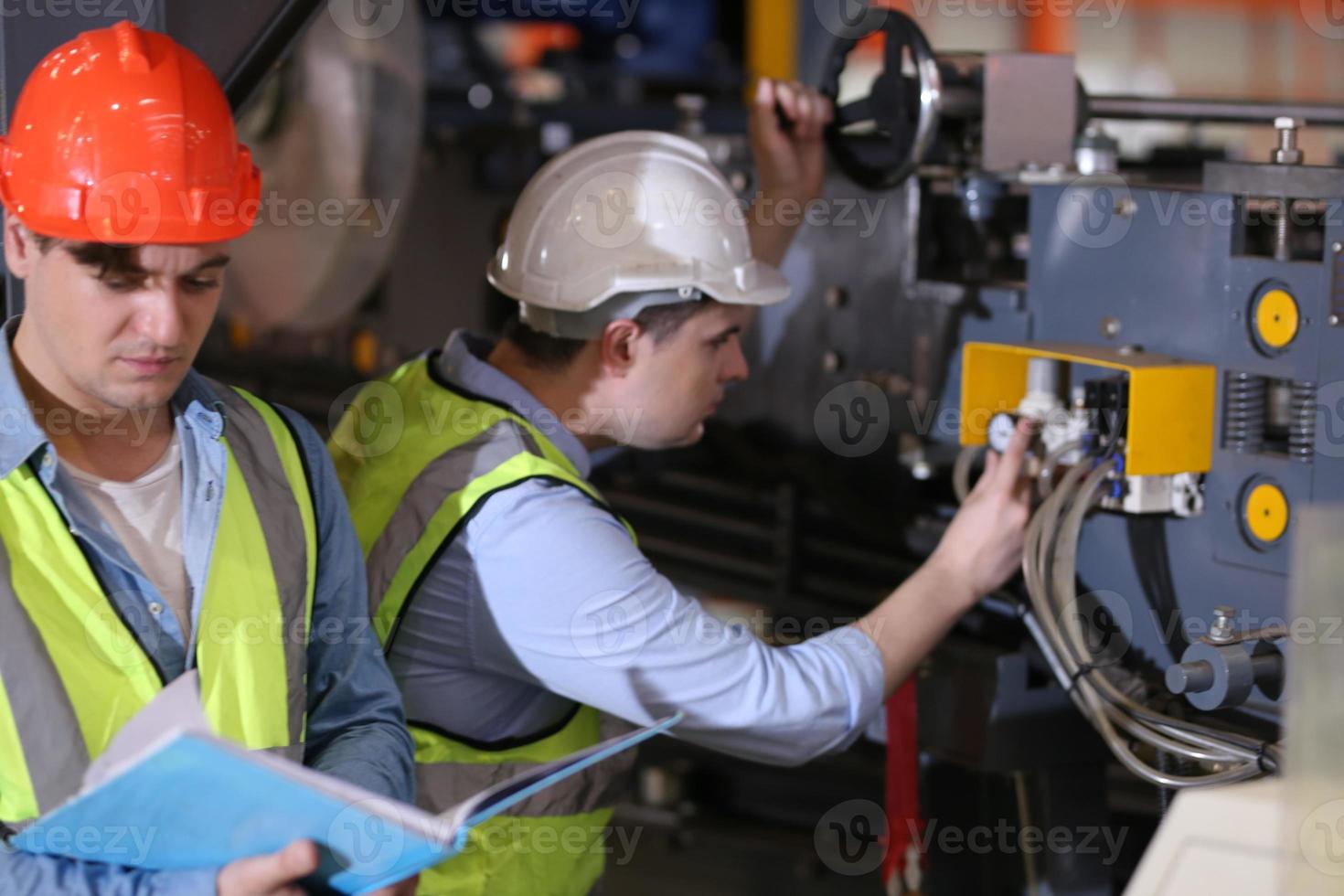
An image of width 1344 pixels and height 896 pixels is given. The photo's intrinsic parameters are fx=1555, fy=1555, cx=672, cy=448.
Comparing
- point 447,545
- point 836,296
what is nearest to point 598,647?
point 447,545

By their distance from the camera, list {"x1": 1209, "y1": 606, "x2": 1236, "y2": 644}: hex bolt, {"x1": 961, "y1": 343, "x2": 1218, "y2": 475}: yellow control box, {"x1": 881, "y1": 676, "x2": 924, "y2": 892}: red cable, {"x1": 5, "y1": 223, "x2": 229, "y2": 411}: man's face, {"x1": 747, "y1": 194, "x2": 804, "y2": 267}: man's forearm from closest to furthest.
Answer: {"x1": 5, "y1": 223, "x2": 229, "y2": 411}: man's face < {"x1": 1209, "y1": 606, "x2": 1236, "y2": 644}: hex bolt < {"x1": 961, "y1": 343, "x2": 1218, "y2": 475}: yellow control box < {"x1": 881, "y1": 676, "x2": 924, "y2": 892}: red cable < {"x1": 747, "y1": 194, "x2": 804, "y2": 267}: man's forearm

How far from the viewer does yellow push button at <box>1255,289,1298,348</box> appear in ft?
5.13

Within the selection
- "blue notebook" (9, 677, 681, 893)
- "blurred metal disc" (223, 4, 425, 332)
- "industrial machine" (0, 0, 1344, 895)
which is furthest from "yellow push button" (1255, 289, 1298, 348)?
"blurred metal disc" (223, 4, 425, 332)

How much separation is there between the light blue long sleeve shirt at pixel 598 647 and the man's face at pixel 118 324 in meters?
0.40

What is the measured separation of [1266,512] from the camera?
1.60 meters

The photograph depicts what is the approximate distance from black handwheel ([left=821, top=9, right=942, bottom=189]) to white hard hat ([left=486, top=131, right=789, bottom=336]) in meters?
0.35

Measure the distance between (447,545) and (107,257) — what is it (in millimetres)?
469

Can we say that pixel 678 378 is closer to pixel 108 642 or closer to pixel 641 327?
pixel 641 327

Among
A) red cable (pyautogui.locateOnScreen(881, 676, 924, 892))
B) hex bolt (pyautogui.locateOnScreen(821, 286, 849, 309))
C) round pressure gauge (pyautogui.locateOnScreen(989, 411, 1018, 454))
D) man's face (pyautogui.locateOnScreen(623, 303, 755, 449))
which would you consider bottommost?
red cable (pyautogui.locateOnScreen(881, 676, 924, 892))

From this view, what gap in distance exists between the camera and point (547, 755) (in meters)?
1.71

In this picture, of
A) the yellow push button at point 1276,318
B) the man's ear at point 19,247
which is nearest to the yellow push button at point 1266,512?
the yellow push button at point 1276,318

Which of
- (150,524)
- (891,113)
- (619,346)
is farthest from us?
(891,113)

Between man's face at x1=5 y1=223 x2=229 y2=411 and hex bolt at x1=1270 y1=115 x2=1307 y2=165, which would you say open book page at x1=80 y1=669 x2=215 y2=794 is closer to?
man's face at x1=5 y1=223 x2=229 y2=411

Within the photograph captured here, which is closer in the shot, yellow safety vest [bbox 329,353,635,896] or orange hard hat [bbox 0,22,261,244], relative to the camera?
orange hard hat [bbox 0,22,261,244]
